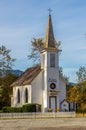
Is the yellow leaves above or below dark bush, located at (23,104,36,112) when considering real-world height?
above

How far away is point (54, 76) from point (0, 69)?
40.8 ft

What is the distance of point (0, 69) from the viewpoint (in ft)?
245

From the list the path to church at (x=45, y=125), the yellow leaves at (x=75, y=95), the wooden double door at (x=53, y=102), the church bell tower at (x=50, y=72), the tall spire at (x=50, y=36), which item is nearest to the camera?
the path to church at (x=45, y=125)

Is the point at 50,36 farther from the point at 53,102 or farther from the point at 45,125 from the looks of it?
the point at 45,125

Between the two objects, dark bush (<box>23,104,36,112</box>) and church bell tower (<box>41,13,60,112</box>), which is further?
church bell tower (<box>41,13,60,112</box>)

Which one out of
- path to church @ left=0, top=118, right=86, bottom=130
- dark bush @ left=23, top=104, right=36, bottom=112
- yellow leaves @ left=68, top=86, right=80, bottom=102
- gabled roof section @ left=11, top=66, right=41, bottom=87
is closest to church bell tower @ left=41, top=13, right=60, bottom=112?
gabled roof section @ left=11, top=66, right=41, bottom=87

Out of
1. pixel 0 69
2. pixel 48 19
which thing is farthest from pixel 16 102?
pixel 48 19

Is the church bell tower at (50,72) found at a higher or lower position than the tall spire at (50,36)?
lower

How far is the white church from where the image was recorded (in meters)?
65.4

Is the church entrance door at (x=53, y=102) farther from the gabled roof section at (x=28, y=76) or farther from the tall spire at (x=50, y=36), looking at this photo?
→ the tall spire at (x=50, y=36)

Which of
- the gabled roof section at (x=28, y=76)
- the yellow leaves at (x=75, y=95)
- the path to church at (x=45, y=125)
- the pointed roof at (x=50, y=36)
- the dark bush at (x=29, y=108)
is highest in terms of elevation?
the pointed roof at (x=50, y=36)

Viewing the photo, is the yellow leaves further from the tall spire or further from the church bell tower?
the tall spire

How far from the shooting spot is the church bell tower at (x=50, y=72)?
6525 cm

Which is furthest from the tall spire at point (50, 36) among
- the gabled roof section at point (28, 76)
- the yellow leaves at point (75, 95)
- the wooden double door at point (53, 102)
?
the yellow leaves at point (75, 95)
